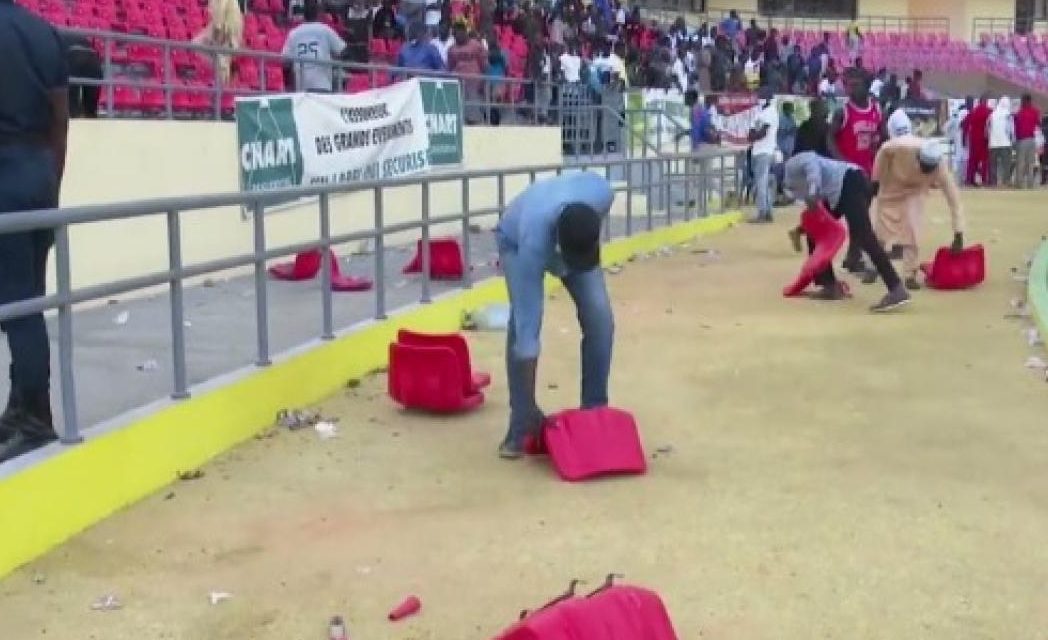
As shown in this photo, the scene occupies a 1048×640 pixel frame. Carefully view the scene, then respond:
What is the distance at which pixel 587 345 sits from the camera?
6.07m

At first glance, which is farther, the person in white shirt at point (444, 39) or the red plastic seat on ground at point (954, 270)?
the person in white shirt at point (444, 39)

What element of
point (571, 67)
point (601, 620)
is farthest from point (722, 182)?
point (601, 620)

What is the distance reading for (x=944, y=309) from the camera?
10.6 metres

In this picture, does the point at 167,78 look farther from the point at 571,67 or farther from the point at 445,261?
the point at 571,67

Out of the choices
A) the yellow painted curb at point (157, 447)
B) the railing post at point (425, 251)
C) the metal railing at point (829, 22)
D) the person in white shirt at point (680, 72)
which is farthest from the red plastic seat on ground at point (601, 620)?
the metal railing at point (829, 22)

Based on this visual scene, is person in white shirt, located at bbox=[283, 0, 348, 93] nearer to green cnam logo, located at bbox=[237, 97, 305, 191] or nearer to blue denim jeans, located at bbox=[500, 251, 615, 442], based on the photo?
green cnam logo, located at bbox=[237, 97, 305, 191]

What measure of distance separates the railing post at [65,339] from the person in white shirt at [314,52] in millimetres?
8281

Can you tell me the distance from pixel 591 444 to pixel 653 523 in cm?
69

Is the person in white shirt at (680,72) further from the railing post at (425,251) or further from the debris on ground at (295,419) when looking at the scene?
the debris on ground at (295,419)

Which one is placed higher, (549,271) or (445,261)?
(549,271)

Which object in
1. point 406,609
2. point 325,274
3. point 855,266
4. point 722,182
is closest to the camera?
point 406,609

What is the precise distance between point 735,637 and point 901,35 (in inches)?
1698

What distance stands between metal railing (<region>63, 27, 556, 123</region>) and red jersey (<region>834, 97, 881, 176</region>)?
4567 millimetres

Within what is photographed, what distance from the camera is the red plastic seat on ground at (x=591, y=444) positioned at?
571cm
